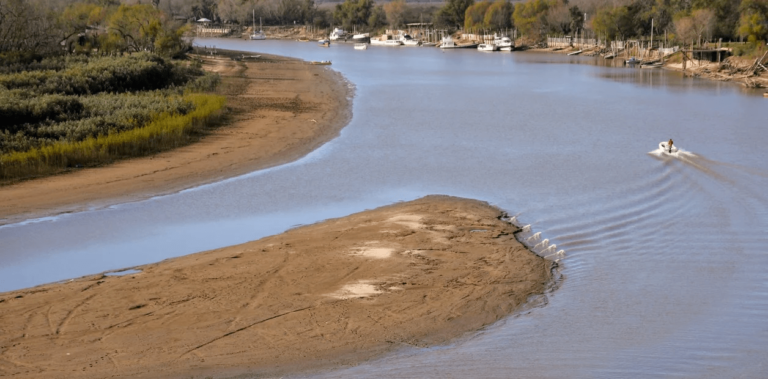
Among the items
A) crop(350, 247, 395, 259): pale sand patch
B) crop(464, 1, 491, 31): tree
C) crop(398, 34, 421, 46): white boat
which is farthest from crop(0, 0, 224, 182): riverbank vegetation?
crop(464, 1, 491, 31): tree

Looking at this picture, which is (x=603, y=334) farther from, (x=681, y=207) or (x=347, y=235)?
(x=681, y=207)

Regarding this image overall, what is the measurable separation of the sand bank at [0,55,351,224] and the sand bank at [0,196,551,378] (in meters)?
5.46

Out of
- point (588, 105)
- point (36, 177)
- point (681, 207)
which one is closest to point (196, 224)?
point (36, 177)

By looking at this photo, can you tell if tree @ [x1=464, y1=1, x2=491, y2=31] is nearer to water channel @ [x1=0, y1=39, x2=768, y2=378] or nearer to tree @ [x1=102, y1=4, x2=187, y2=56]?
tree @ [x1=102, y1=4, x2=187, y2=56]

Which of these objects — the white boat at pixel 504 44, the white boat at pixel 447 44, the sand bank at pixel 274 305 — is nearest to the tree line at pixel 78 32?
the sand bank at pixel 274 305

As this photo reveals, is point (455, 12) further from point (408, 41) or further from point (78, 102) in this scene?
point (78, 102)

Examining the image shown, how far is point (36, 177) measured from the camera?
63.9 ft

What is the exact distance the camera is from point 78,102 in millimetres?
27016

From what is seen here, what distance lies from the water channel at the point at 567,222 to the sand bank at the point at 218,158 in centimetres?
72

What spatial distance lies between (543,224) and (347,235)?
148 inches

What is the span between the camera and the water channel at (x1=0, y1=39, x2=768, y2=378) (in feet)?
32.6

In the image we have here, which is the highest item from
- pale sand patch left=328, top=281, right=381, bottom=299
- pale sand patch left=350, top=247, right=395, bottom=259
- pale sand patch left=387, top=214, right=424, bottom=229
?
pale sand patch left=350, top=247, right=395, bottom=259

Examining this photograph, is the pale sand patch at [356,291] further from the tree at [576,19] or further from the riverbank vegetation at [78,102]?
the tree at [576,19]

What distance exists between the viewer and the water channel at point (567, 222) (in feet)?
32.6
